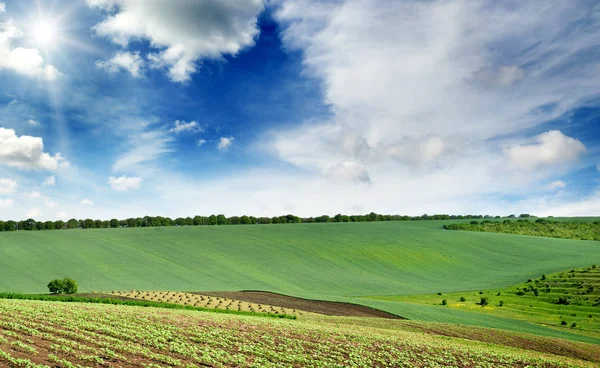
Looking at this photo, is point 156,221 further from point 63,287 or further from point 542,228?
point 542,228

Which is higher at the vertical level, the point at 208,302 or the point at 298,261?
the point at 298,261

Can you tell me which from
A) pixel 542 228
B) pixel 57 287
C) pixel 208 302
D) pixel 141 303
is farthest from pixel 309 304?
pixel 542 228

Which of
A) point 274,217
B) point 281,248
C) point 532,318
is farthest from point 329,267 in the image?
point 274,217

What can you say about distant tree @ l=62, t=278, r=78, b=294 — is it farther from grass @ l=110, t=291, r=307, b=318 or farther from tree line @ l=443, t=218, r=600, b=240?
tree line @ l=443, t=218, r=600, b=240

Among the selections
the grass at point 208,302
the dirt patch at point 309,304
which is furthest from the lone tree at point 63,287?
the dirt patch at point 309,304

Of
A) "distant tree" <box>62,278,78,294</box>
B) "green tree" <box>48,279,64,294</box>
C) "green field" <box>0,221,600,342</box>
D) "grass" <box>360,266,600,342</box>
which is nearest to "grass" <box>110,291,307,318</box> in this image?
"distant tree" <box>62,278,78,294</box>

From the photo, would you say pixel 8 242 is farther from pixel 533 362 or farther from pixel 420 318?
pixel 533 362

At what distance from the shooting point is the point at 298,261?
82438 mm

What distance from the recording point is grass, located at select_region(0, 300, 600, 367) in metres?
19.7

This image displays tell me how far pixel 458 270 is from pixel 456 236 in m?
32.1

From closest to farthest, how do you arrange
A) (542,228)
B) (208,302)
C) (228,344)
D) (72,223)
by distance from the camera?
(228,344), (208,302), (72,223), (542,228)

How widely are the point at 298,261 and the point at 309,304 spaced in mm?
32950

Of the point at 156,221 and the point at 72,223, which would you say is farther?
the point at 156,221

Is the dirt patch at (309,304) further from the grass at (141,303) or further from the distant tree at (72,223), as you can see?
the distant tree at (72,223)
